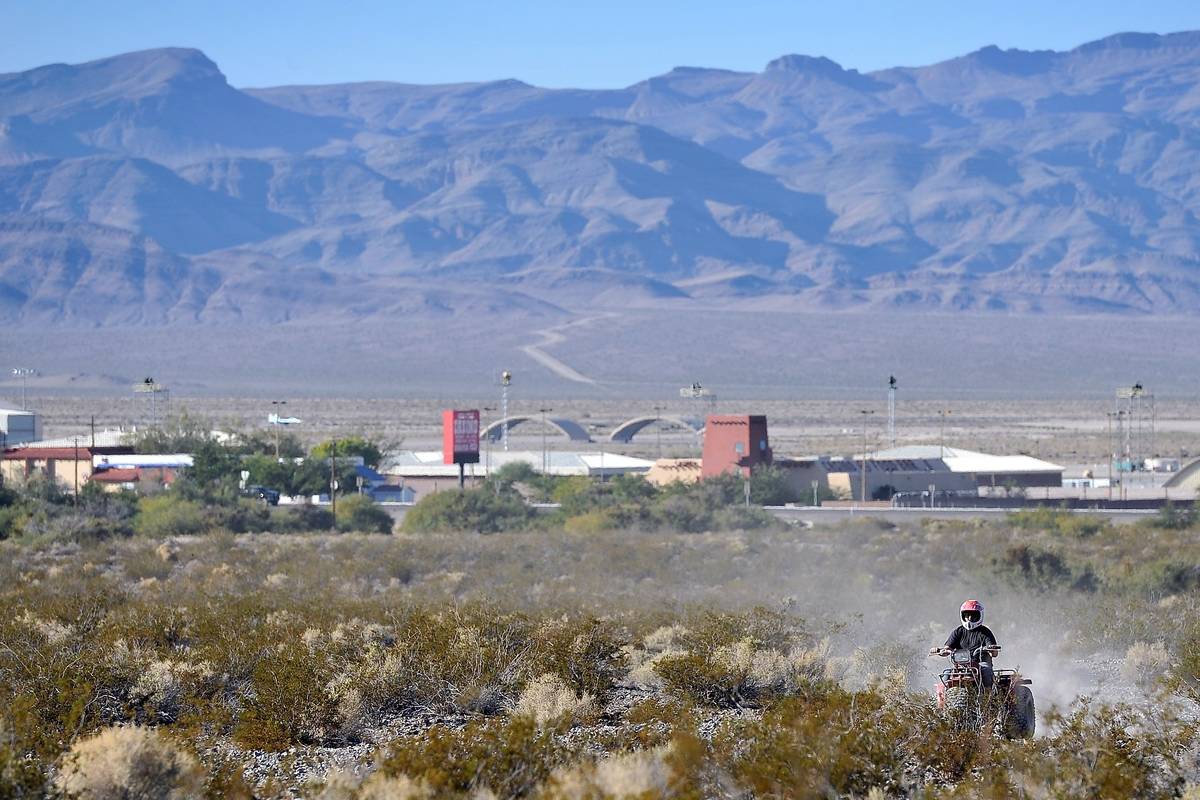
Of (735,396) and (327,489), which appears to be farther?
(735,396)

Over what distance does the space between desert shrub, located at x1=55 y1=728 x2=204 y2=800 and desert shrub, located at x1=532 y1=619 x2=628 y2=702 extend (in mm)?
5025

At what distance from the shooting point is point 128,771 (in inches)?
418

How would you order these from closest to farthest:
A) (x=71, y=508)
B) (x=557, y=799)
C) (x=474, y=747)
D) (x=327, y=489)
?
(x=557, y=799), (x=474, y=747), (x=71, y=508), (x=327, y=489)

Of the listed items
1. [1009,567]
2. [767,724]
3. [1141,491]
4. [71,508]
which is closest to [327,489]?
[71,508]

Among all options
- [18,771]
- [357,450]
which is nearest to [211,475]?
[357,450]

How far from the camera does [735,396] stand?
16388 centimetres

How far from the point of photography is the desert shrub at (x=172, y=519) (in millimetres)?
41875

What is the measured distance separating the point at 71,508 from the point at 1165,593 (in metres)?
27.5

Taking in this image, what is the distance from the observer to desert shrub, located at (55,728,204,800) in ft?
34.8

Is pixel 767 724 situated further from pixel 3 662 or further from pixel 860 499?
pixel 860 499

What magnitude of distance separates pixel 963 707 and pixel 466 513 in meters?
35.6

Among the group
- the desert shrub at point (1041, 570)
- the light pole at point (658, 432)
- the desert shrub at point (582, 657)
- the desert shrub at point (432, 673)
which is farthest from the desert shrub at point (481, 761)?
the light pole at point (658, 432)

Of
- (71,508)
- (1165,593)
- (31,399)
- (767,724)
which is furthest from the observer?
(31,399)

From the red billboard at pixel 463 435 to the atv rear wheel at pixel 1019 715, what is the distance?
47747mm
